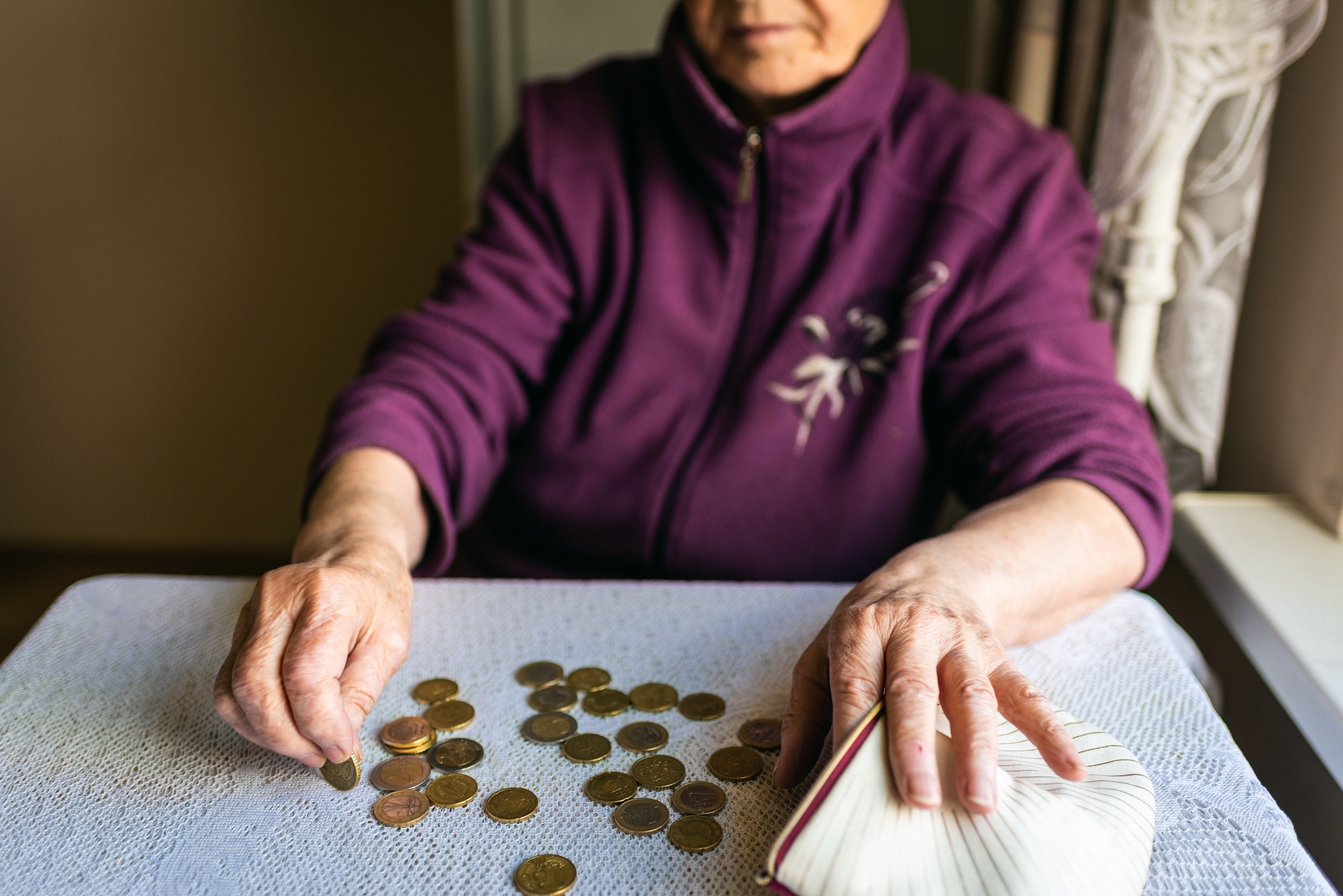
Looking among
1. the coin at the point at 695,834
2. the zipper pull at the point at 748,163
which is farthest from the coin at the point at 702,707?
the zipper pull at the point at 748,163

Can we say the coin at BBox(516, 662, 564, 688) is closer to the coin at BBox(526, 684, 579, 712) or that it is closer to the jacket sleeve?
the coin at BBox(526, 684, 579, 712)

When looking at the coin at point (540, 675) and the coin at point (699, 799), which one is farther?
the coin at point (540, 675)

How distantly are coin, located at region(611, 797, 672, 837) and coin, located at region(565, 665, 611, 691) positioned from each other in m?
0.14

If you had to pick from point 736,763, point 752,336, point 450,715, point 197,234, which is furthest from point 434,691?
point 197,234

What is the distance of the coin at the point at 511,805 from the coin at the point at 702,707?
0.46 feet

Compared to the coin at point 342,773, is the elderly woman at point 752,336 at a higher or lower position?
higher

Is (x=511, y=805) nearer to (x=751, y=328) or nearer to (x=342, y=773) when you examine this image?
(x=342, y=773)

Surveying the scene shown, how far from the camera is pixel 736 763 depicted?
0.70 meters

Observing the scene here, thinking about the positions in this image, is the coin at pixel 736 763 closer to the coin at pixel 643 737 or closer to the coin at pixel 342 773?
the coin at pixel 643 737

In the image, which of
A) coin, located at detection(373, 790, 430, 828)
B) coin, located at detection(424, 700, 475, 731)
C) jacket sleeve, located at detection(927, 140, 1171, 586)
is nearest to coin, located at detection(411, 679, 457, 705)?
coin, located at detection(424, 700, 475, 731)

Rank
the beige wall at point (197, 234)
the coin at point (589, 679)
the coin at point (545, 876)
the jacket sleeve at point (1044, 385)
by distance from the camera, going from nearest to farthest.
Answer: the coin at point (545, 876), the coin at point (589, 679), the jacket sleeve at point (1044, 385), the beige wall at point (197, 234)

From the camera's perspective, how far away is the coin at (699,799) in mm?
651

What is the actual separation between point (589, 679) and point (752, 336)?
520 mm

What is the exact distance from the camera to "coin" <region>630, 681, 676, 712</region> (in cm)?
76
